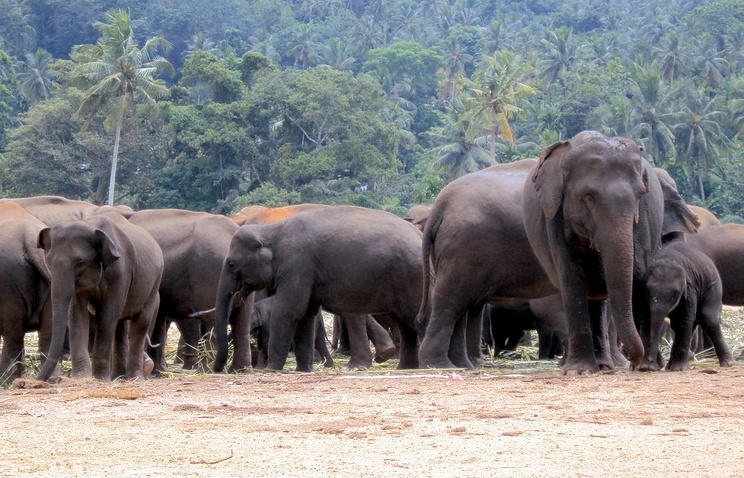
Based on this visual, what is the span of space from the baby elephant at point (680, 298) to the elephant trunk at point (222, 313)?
3.70 meters

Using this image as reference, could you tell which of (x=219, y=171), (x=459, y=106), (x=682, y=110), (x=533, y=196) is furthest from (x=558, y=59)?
(x=533, y=196)

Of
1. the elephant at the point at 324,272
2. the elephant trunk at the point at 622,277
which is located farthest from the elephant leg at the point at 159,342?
the elephant trunk at the point at 622,277

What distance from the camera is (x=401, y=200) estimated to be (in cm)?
6359

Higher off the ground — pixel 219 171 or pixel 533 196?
pixel 219 171

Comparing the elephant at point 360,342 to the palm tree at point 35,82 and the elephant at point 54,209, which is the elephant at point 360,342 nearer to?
the elephant at point 54,209

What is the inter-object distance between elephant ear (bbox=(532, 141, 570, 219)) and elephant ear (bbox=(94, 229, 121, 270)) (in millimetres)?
3071

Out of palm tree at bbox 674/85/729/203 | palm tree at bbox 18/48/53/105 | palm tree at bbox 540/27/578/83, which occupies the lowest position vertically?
palm tree at bbox 674/85/729/203

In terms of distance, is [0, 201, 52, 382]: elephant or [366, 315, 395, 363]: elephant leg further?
[366, 315, 395, 363]: elephant leg

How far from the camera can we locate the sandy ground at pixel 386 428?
4895 mm

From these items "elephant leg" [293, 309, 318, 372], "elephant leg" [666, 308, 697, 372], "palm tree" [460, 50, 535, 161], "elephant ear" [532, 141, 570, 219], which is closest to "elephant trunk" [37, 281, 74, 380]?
"elephant leg" [293, 309, 318, 372]

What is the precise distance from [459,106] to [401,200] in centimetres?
1368

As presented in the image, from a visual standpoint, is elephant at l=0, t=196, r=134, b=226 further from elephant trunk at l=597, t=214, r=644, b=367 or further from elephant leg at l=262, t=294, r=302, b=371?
elephant trunk at l=597, t=214, r=644, b=367

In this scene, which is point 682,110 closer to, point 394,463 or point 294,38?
point 294,38

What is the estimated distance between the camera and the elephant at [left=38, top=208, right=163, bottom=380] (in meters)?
8.89
